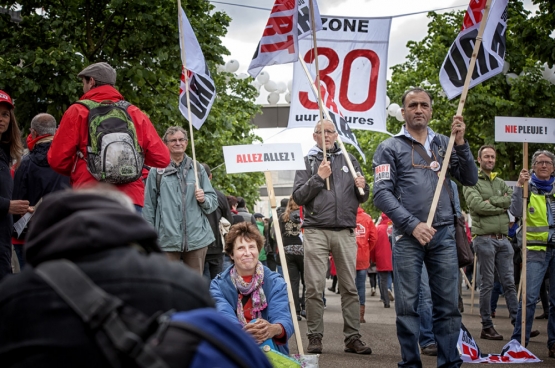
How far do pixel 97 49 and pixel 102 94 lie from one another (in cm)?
1011

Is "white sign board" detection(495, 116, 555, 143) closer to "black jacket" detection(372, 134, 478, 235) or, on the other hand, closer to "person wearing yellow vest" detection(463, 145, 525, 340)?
"person wearing yellow vest" detection(463, 145, 525, 340)

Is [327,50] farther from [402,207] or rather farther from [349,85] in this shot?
[402,207]

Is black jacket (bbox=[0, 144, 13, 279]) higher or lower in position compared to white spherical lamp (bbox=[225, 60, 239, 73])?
lower

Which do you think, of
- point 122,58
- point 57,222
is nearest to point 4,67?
point 122,58

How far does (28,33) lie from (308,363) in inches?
462

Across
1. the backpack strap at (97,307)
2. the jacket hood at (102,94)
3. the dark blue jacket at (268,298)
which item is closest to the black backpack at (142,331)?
the backpack strap at (97,307)

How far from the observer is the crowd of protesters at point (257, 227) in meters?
2.10

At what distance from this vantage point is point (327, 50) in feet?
32.9

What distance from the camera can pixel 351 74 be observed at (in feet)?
32.5

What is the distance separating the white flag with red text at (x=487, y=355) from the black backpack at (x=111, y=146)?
3549 mm

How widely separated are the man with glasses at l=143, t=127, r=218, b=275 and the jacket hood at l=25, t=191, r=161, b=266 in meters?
6.16

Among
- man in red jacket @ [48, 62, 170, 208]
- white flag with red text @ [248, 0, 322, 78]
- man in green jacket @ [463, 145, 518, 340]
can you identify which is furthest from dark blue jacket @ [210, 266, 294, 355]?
man in green jacket @ [463, 145, 518, 340]

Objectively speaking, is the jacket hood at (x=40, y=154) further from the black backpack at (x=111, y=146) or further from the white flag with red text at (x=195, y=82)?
the white flag with red text at (x=195, y=82)

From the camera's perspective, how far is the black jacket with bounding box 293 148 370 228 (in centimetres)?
873
